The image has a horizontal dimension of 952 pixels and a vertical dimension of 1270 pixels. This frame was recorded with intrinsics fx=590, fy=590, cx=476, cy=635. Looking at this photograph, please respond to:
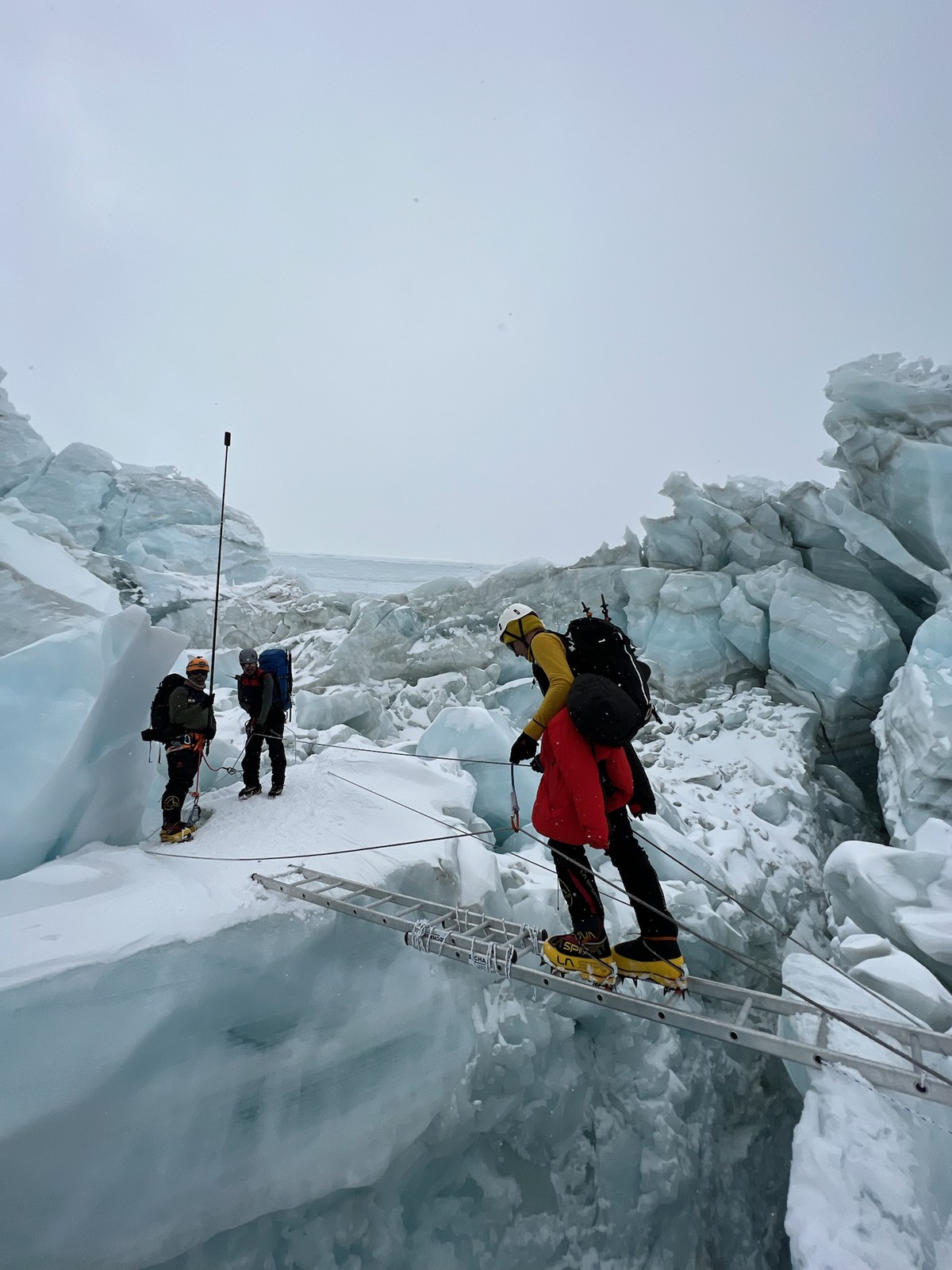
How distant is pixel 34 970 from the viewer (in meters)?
1.95

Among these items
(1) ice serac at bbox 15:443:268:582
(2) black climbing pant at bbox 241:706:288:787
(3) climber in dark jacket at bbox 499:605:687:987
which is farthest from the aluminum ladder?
(1) ice serac at bbox 15:443:268:582

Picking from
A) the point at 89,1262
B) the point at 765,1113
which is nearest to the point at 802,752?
the point at 765,1113

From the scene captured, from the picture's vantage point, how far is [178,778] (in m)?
3.29

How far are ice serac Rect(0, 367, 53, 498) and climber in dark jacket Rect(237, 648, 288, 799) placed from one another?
15.1 meters

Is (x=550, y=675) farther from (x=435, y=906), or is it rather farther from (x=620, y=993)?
(x=435, y=906)

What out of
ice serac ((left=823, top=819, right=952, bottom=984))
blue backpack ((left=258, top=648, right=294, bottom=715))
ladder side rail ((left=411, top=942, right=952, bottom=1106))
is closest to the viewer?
ladder side rail ((left=411, top=942, right=952, bottom=1106))

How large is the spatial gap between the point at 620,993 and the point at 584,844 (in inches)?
18.2

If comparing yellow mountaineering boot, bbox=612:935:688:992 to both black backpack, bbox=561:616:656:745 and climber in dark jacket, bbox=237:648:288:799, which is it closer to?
black backpack, bbox=561:616:656:745

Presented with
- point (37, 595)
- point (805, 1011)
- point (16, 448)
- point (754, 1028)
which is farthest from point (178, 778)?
point (16, 448)

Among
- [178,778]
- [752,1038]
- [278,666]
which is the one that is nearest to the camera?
[752,1038]

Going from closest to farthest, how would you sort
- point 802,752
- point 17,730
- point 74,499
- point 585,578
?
1. point 17,730
2. point 802,752
3. point 585,578
4. point 74,499

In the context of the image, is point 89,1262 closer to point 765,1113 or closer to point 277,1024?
point 277,1024

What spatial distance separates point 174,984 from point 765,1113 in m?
4.70

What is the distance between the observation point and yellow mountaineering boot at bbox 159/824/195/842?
3.16 meters
